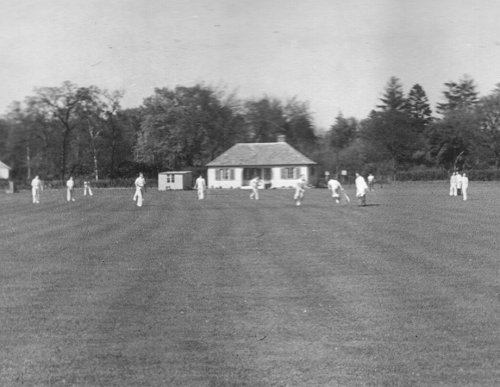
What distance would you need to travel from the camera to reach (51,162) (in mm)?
104188

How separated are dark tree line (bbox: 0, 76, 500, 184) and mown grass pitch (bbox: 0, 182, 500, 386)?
246 ft

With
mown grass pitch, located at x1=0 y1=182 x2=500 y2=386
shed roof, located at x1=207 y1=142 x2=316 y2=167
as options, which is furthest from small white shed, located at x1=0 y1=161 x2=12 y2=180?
mown grass pitch, located at x1=0 y1=182 x2=500 y2=386

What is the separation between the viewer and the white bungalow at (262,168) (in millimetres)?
88338

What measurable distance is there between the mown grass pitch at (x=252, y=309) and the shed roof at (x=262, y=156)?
213 feet

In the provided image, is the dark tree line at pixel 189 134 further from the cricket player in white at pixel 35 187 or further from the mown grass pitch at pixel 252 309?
the mown grass pitch at pixel 252 309

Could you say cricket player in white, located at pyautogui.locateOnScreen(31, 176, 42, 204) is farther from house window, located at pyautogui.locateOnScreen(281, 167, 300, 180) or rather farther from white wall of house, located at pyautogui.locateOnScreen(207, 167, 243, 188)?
house window, located at pyautogui.locateOnScreen(281, 167, 300, 180)

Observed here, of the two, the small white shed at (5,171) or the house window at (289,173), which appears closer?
the house window at (289,173)

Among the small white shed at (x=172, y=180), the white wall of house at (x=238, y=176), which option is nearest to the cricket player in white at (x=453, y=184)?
the white wall of house at (x=238, y=176)

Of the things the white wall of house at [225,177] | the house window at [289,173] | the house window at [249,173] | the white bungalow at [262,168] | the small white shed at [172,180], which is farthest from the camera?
the house window at [249,173]

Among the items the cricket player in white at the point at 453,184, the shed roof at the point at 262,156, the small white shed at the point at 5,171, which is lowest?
the cricket player in white at the point at 453,184

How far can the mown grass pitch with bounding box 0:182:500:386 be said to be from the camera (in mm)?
8219

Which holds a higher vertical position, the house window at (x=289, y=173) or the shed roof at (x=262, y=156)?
the shed roof at (x=262, y=156)

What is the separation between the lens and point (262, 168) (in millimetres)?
89500

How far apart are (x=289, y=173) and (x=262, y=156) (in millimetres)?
4272
